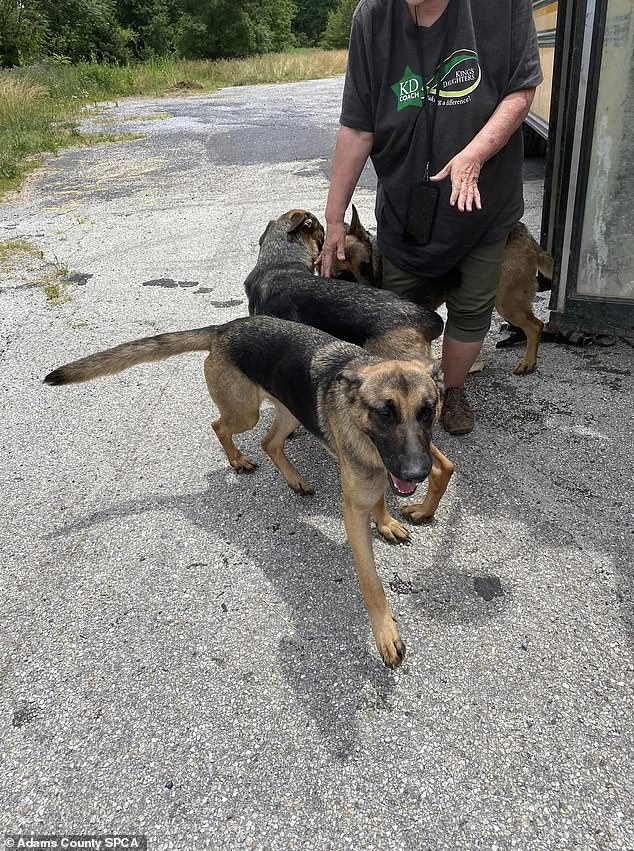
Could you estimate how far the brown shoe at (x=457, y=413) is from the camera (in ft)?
12.1

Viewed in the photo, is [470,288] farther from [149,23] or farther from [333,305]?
[149,23]

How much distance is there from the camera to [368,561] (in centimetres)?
244

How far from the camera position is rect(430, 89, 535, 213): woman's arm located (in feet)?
8.96

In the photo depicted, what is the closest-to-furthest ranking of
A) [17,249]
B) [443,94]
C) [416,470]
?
[416,470]
[443,94]
[17,249]

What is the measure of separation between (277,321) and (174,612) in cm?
152

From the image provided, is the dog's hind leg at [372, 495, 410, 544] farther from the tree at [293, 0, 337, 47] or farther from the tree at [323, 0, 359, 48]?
the tree at [293, 0, 337, 47]

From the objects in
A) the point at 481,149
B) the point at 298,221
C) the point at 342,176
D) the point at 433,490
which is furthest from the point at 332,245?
the point at 433,490

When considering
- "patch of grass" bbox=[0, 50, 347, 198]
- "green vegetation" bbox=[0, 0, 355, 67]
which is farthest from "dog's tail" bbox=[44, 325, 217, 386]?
"green vegetation" bbox=[0, 0, 355, 67]

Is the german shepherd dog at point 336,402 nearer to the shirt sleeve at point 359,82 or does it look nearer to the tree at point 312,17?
the shirt sleeve at point 359,82

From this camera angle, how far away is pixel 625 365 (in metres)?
4.21

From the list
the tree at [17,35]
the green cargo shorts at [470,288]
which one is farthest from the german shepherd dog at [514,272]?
the tree at [17,35]

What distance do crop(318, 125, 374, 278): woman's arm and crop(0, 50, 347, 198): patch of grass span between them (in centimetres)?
886

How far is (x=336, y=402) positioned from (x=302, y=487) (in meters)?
0.83

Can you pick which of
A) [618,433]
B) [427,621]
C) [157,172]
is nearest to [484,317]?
[618,433]
